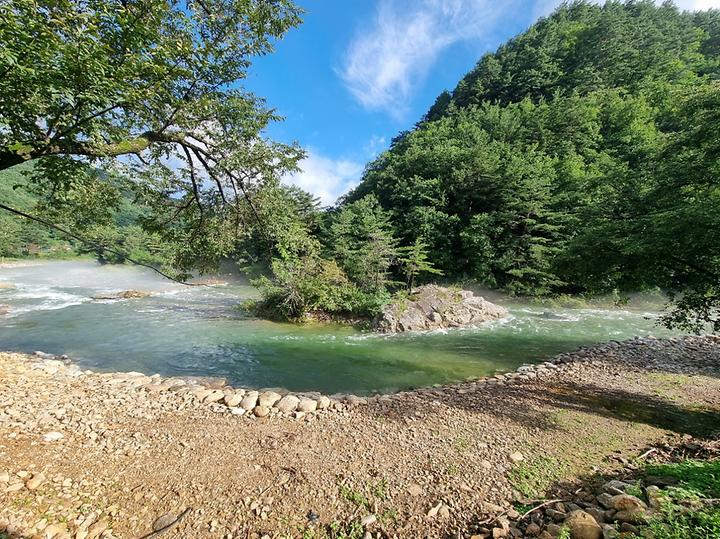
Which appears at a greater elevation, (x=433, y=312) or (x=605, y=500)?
(x=433, y=312)

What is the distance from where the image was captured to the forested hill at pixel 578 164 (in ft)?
17.7

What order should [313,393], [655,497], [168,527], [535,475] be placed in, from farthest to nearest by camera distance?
[313,393]
[535,475]
[168,527]
[655,497]

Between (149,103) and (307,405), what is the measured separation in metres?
5.03

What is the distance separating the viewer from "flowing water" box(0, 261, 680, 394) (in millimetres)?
8266

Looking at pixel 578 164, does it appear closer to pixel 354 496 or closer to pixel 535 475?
pixel 535 475

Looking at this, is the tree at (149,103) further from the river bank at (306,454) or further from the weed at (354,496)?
the weed at (354,496)

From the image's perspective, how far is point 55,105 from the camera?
2.77 metres

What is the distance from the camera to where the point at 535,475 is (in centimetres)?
369

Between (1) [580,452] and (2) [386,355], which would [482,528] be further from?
(2) [386,355]

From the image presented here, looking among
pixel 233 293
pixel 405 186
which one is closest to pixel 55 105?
pixel 233 293

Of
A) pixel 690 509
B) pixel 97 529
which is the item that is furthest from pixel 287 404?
pixel 690 509

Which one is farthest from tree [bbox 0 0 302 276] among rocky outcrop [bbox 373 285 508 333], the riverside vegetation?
rocky outcrop [bbox 373 285 508 333]

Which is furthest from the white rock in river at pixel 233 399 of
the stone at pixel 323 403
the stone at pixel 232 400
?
the stone at pixel 323 403

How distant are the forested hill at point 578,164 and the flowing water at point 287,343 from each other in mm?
3526
